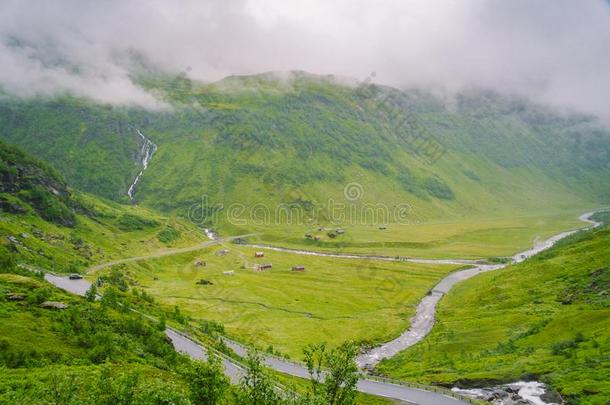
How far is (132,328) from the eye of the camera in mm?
79875

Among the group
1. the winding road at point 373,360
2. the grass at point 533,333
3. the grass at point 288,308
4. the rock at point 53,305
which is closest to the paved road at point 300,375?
the winding road at point 373,360

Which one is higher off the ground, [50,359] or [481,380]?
[50,359]

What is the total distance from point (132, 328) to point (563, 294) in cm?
12437

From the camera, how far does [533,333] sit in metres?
105

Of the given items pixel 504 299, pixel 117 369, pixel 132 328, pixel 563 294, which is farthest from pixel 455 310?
pixel 117 369

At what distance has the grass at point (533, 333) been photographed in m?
77.9

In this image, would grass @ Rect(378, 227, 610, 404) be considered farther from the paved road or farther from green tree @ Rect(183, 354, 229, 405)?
green tree @ Rect(183, 354, 229, 405)

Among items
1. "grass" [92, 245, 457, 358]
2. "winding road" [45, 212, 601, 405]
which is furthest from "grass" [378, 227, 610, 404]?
"grass" [92, 245, 457, 358]

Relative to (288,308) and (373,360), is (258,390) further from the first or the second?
(288,308)

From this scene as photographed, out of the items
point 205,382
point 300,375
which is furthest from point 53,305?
point 300,375

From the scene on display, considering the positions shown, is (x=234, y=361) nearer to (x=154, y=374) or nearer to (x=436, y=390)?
(x=154, y=374)

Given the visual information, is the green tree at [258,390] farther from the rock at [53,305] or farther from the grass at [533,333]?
the grass at [533,333]

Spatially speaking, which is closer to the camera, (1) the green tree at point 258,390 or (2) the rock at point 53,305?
(1) the green tree at point 258,390

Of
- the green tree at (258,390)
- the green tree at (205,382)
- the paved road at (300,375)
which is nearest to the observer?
the green tree at (205,382)
